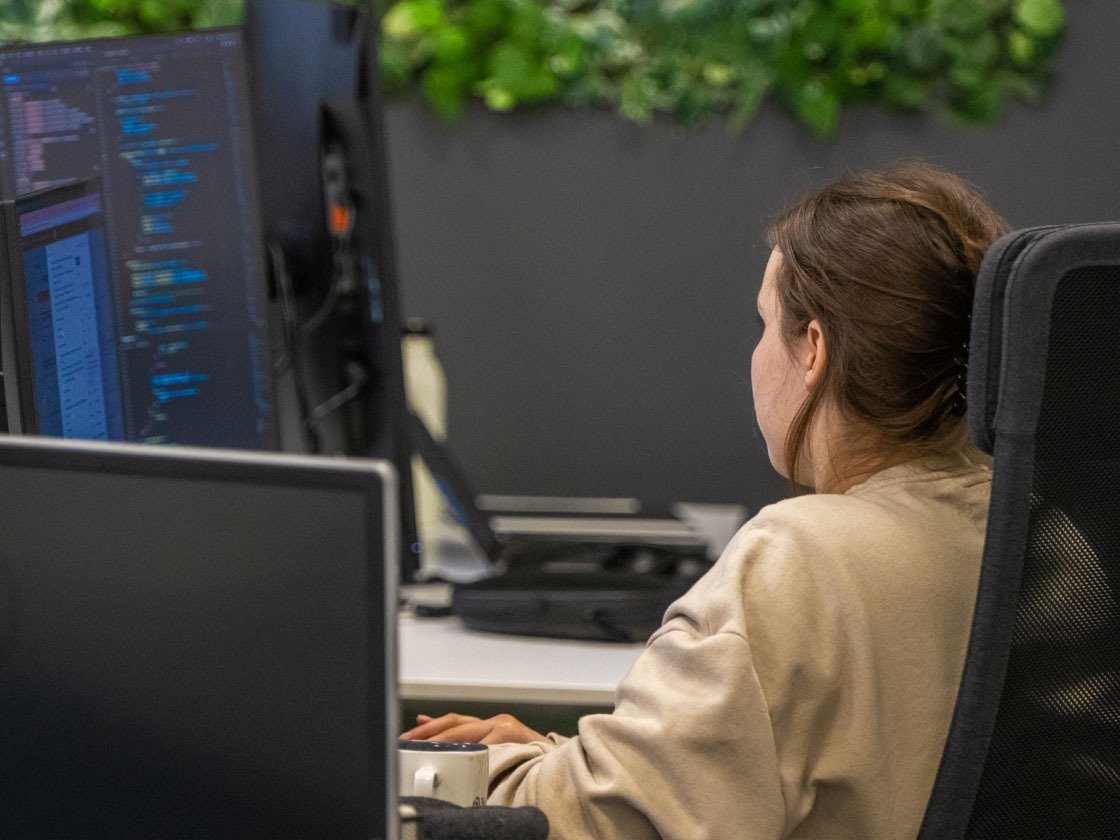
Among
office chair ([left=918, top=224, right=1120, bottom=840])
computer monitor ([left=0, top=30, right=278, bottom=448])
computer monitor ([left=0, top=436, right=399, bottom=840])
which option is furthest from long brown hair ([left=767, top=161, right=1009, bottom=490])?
computer monitor ([left=0, top=30, right=278, bottom=448])

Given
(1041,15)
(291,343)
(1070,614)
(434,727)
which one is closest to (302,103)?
(291,343)

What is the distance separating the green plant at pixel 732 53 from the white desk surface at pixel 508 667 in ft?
4.35

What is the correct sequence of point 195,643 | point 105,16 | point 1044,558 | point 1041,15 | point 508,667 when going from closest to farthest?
point 195,643, point 1044,558, point 508,667, point 1041,15, point 105,16

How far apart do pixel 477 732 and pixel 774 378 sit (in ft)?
1.32

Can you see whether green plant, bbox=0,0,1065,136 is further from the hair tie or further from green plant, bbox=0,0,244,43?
the hair tie

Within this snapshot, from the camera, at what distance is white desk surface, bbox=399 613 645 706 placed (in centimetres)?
139

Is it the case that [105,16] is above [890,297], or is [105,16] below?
above

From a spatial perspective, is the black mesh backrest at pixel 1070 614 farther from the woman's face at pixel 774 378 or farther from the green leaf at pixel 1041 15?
the green leaf at pixel 1041 15

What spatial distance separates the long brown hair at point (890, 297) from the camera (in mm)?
958

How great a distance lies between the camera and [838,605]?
0.91m

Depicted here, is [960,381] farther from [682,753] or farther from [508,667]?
[508,667]

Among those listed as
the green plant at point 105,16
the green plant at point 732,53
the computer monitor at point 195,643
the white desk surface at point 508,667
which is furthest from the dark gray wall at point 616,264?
the computer monitor at point 195,643

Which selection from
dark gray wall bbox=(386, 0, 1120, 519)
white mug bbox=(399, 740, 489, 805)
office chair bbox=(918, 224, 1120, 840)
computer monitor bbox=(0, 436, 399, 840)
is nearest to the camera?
computer monitor bbox=(0, 436, 399, 840)

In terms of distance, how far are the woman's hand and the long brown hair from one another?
14.4 inches
